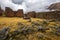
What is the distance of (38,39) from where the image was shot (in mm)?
6883

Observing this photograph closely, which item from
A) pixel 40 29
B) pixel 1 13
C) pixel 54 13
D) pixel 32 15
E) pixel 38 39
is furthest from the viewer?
pixel 1 13

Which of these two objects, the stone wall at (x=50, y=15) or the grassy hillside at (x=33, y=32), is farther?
the stone wall at (x=50, y=15)

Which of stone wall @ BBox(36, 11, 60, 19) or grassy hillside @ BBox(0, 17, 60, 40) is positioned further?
stone wall @ BBox(36, 11, 60, 19)

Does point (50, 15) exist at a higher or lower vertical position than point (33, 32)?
higher

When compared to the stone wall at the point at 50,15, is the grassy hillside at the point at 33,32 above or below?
below

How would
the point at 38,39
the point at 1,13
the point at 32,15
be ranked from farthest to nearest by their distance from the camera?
the point at 1,13 → the point at 32,15 → the point at 38,39

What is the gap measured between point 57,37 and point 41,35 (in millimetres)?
807

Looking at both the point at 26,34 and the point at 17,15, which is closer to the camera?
the point at 26,34

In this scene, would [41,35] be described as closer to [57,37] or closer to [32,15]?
[57,37]

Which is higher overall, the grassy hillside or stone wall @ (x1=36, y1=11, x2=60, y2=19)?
stone wall @ (x1=36, y1=11, x2=60, y2=19)

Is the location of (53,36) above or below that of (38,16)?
below

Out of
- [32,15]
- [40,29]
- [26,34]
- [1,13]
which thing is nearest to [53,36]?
[40,29]

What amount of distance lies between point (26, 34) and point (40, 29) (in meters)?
0.82

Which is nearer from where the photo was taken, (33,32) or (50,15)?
(33,32)
